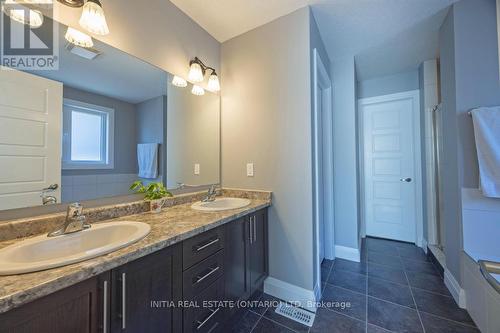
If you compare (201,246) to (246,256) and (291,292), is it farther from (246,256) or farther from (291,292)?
(291,292)

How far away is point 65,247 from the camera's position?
0.92 meters

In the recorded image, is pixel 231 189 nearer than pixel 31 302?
No

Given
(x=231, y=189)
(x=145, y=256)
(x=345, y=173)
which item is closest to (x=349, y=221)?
(x=345, y=173)

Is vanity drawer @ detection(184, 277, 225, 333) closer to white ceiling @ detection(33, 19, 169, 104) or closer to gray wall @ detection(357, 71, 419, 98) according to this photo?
white ceiling @ detection(33, 19, 169, 104)

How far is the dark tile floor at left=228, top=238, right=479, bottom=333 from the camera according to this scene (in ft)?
4.61

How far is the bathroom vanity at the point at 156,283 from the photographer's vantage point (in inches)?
23.3

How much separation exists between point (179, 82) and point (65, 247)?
136 cm

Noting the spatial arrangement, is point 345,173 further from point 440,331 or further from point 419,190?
point 440,331

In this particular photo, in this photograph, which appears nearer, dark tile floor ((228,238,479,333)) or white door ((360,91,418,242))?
dark tile floor ((228,238,479,333))

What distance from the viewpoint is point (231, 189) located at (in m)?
2.02

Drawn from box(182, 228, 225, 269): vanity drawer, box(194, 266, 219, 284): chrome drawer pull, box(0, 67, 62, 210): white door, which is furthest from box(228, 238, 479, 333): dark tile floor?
box(0, 67, 62, 210): white door

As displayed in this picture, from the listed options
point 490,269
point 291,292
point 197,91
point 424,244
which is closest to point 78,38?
point 197,91

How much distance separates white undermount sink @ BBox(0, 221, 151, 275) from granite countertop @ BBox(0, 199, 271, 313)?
0.02 metres

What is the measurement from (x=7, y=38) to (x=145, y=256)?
1.18 meters
